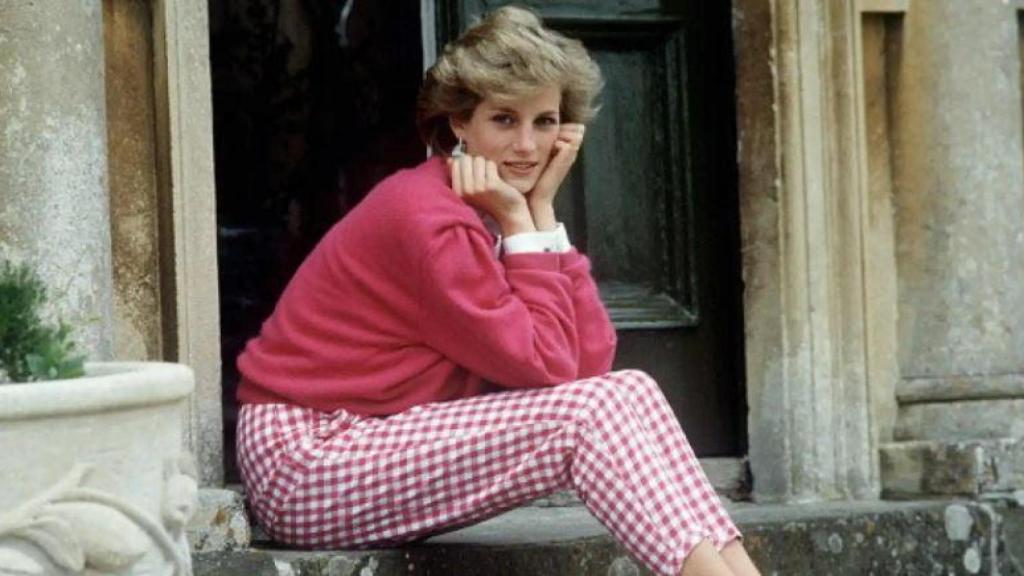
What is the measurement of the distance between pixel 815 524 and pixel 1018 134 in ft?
3.83

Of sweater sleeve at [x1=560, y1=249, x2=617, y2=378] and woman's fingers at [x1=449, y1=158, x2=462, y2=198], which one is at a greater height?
woman's fingers at [x1=449, y1=158, x2=462, y2=198]

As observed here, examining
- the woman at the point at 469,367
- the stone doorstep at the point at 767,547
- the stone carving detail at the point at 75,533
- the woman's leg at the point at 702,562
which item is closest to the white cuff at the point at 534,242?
the woman at the point at 469,367

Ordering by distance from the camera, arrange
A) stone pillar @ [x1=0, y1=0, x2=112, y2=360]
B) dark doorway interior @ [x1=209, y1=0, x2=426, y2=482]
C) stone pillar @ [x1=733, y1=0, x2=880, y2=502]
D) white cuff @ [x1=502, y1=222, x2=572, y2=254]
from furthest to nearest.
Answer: dark doorway interior @ [x1=209, y1=0, x2=426, y2=482] → stone pillar @ [x1=733, y1=0, x2=880, y2=502] → white cuff @ [x1=502, y1=222, x2=572, y2=254] → stone pillar @ [x1=0, y1=0, x2=112, y2=360]

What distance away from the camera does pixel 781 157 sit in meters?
5.74

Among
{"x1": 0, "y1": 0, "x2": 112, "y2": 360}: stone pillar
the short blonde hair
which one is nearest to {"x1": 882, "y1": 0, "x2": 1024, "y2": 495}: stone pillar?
the short blonde hair

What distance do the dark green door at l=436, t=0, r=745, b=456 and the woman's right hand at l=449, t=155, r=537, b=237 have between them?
4.08 feet

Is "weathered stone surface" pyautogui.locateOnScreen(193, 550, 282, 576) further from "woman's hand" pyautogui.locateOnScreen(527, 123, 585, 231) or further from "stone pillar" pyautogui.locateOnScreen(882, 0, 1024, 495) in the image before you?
"stone pillar" pyautogui.locateOnScreen(882, 0, 1024, 495)

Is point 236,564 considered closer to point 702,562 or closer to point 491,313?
point 491,313

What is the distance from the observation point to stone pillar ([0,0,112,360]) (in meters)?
4.46

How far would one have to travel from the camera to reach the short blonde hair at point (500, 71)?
464 centimetres

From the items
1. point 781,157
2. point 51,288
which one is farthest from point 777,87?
point 51,288

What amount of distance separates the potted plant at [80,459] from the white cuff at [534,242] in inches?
43.4

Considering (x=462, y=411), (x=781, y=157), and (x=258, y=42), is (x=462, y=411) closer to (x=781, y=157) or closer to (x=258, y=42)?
(x=781, y=157)

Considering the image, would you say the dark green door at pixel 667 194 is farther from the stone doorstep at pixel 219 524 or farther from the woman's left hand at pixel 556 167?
the stone doorstep at pixel 219 524
